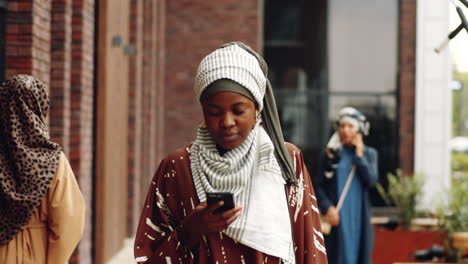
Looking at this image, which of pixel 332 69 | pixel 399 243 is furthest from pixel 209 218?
pixel 332 69

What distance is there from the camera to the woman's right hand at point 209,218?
2764 millimetres

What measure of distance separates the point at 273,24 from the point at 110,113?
213 inches

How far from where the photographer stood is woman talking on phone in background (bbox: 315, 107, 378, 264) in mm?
7531

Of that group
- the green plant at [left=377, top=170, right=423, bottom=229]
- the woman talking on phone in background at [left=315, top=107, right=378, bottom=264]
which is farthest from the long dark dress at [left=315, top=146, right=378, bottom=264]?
the green plant at [left=377, top=170, right=423, bottom=229]

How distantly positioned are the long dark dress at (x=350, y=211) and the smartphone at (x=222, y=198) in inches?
191

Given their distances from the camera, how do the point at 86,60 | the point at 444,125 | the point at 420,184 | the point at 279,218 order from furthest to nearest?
the point at 444,125, the point at 420,184, the point at 86,60, the point at 279,218

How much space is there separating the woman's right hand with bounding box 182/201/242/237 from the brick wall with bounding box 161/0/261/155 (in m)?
11.1

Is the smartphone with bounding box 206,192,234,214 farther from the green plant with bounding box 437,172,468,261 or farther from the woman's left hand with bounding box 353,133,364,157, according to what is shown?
the green plant with bounding box 437,172,468,261

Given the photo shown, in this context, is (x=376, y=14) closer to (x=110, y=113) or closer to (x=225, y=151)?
(x=110, y=113)

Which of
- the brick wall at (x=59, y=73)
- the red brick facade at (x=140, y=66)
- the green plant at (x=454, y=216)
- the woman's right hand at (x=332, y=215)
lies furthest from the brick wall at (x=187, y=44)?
the brick wall at (x=59, y=73)

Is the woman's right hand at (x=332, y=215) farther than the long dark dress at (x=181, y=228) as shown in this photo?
Yes

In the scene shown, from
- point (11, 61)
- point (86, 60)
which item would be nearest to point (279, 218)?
point (11, 61)

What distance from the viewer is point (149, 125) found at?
41.0 feet

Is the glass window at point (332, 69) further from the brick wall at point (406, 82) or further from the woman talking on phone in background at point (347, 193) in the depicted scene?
the woman talking on phone in background at point (347, 193)
